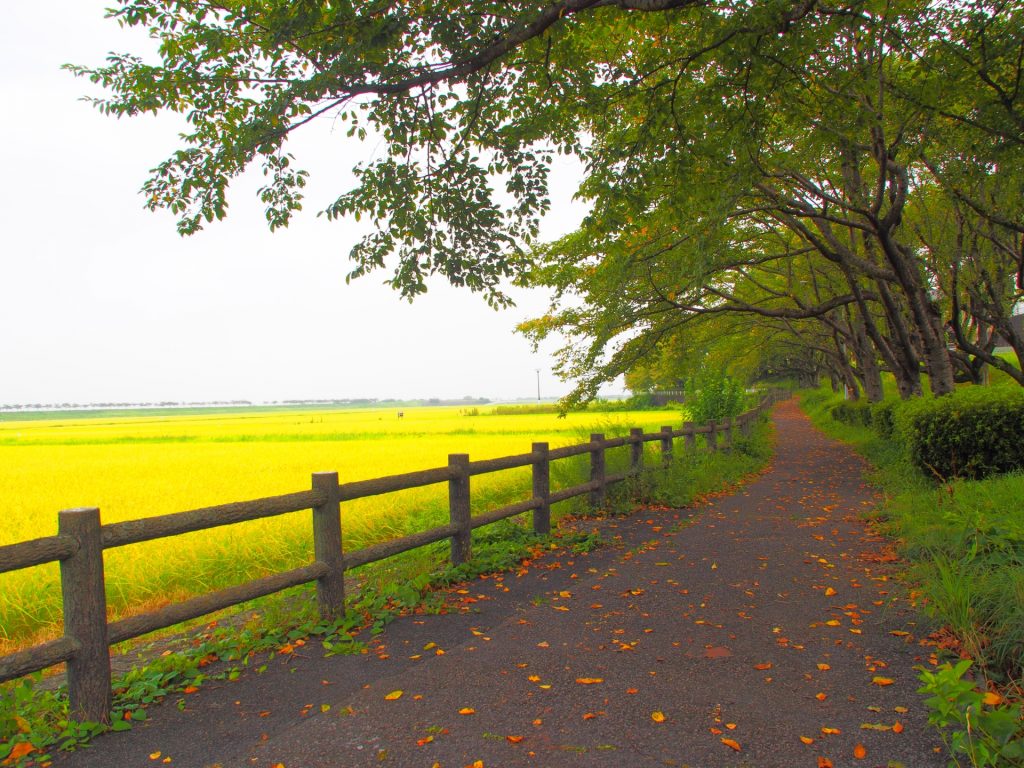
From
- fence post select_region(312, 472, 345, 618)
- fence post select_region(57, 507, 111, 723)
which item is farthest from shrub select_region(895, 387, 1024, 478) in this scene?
fence post select_region(57, 507, 111, 723)

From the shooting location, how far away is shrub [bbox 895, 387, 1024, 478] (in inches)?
368

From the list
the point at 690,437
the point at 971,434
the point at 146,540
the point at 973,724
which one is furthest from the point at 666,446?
the point at 146,540

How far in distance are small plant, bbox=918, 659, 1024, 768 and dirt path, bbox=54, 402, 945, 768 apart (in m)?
0.15

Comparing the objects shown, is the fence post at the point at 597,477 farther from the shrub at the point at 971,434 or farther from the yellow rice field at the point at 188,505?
the shrub at the point at 971,434

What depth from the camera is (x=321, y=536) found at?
5.57 meters

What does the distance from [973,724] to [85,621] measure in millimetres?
4787

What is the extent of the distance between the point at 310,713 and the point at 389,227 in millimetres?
6902

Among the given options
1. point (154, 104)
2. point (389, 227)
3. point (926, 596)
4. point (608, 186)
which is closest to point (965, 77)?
point (608, 186)

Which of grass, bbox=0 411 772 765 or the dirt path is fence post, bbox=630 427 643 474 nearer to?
grass, bbox=0 411 772 765

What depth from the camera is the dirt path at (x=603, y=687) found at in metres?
3.44

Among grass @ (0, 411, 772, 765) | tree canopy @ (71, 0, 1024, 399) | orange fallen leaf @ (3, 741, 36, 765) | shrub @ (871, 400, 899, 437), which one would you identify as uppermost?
tree canopy @ (71, 0, 1024, 399)

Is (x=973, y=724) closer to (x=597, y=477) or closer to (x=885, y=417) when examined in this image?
(x=597, y=477)

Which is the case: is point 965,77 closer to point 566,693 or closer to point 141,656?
point 566,693

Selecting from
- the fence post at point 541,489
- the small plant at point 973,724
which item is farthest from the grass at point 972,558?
the fence post at point 541,489
